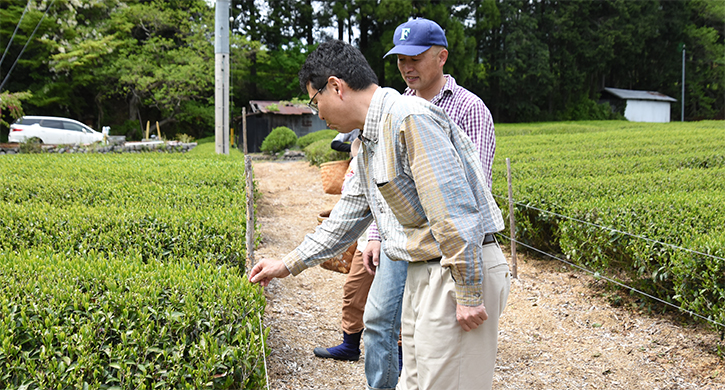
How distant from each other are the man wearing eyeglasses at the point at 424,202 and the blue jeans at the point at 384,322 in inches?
19.2

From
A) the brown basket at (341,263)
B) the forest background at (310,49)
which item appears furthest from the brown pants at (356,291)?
the forest background at (310,49)

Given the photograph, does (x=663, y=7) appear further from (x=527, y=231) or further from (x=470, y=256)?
(x=470, y=256)

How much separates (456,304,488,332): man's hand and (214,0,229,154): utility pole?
12.7 m

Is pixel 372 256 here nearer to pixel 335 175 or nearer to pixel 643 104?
pixel 335 175

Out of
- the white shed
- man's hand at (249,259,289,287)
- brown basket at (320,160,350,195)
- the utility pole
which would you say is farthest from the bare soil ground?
the white shed

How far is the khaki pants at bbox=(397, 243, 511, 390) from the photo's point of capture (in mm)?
1954

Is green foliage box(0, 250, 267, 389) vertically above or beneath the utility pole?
beneath

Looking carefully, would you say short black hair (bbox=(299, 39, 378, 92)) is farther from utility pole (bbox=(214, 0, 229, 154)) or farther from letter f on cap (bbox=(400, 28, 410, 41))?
utility pole (bbox=(214, 0, 229, 154))

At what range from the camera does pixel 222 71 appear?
1403cm

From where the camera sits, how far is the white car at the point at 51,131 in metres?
23.3

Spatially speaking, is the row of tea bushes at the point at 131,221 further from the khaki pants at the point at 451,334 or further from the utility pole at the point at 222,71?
the utility pole at the point at 222,71

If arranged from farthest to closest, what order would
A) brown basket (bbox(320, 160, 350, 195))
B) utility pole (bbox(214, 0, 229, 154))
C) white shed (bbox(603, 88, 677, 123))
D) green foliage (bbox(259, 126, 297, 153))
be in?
1. white shed (bbox(603, 88, 677, 123))
2. green foliage (bbox(259, 126, 297, 153))
3. utility pole (bbox(214, 0, 229, 154))
4. brown basket (bbox(320, 160, 350, 195))

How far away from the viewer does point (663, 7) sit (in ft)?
155

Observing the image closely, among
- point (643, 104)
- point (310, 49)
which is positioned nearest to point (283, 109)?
point (310, 49)
